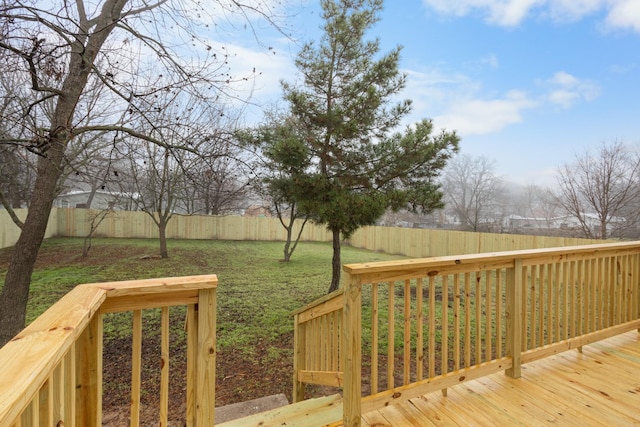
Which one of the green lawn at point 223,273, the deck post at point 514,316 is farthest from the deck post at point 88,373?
the green lawn at point 223,273

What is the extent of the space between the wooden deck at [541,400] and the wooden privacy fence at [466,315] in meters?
0.12

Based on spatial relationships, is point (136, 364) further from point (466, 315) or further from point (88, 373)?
point (466, 315)

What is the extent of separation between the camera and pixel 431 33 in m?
6.23

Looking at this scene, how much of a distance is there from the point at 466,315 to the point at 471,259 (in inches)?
15.1

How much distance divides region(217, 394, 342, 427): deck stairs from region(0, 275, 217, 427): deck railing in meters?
0.70

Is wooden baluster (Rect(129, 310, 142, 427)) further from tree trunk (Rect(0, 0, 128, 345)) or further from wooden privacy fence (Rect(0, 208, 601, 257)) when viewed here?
wooden privacy fence (Rect(0, 208, 601, 257))

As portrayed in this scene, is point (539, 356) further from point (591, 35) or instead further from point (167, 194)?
point (167, 194)

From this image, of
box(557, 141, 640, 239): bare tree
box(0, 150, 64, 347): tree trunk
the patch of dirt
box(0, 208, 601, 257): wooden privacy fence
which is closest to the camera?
the patch of dirt

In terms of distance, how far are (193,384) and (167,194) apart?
36.6 ft

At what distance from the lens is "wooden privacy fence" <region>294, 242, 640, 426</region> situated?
1.71 m

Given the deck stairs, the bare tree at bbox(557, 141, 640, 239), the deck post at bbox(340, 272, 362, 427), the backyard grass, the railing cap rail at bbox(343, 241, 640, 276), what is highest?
the bare tree at bbox(557, 141, 640, 239)

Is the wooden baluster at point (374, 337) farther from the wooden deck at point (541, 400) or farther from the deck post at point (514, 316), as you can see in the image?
the deck post at point (514, 316)

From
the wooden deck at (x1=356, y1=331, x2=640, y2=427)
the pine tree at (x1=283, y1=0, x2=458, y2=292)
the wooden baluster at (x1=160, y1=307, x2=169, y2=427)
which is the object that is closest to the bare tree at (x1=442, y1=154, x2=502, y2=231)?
the pine tree at (x1=283, y1=0, x2=458, y2=292)

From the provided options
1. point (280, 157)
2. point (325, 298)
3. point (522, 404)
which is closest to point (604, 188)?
point (280, 157)
